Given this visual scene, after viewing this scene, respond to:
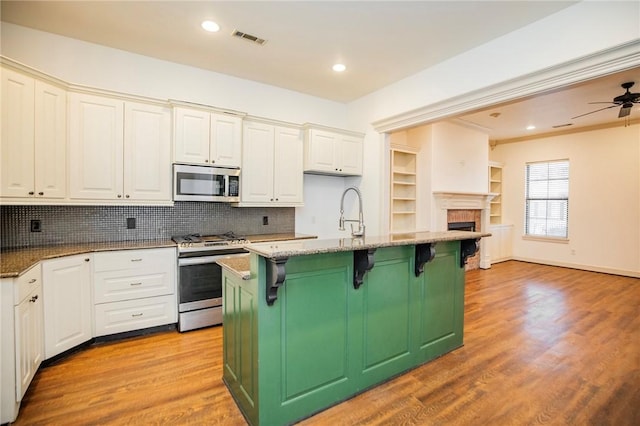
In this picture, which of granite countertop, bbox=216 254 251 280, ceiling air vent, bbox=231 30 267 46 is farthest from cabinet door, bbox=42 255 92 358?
ceiling air vent, bbox=231 30 267 46

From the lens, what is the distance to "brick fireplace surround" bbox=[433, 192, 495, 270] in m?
5.77

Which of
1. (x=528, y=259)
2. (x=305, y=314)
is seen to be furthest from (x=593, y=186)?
(x=305, y=314)

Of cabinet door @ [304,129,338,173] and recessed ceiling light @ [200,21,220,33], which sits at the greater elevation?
recessed ceiling light @ [200,21,220,33]

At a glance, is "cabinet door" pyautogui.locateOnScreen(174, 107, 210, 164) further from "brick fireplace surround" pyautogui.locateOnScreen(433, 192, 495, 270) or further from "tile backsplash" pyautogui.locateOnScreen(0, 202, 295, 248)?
"brick fireplace surround" pyautogui.locateOnScreen(433, 192, 495, 270)

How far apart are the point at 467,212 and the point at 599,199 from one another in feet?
9.06

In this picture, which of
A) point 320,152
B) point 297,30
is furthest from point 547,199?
point 297,30

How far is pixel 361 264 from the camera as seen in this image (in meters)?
2.15

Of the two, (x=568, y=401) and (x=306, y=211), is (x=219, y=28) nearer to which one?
(x=306, y=211)

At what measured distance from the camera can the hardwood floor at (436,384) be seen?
79.2 inches

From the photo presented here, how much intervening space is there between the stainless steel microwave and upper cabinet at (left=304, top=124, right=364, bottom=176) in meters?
1.05

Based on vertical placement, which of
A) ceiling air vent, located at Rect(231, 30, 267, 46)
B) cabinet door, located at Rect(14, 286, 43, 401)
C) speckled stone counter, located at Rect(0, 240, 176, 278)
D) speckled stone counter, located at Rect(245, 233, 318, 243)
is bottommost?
cabinet door, located at Rect(14, 286, 43, 401)

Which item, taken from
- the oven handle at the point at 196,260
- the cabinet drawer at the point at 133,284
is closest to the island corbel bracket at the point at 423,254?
the oven handle at the point at 196,260

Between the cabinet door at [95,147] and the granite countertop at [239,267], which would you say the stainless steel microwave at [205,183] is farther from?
the granite countertop at [239,267]

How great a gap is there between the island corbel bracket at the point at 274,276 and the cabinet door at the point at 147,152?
7.08ft
